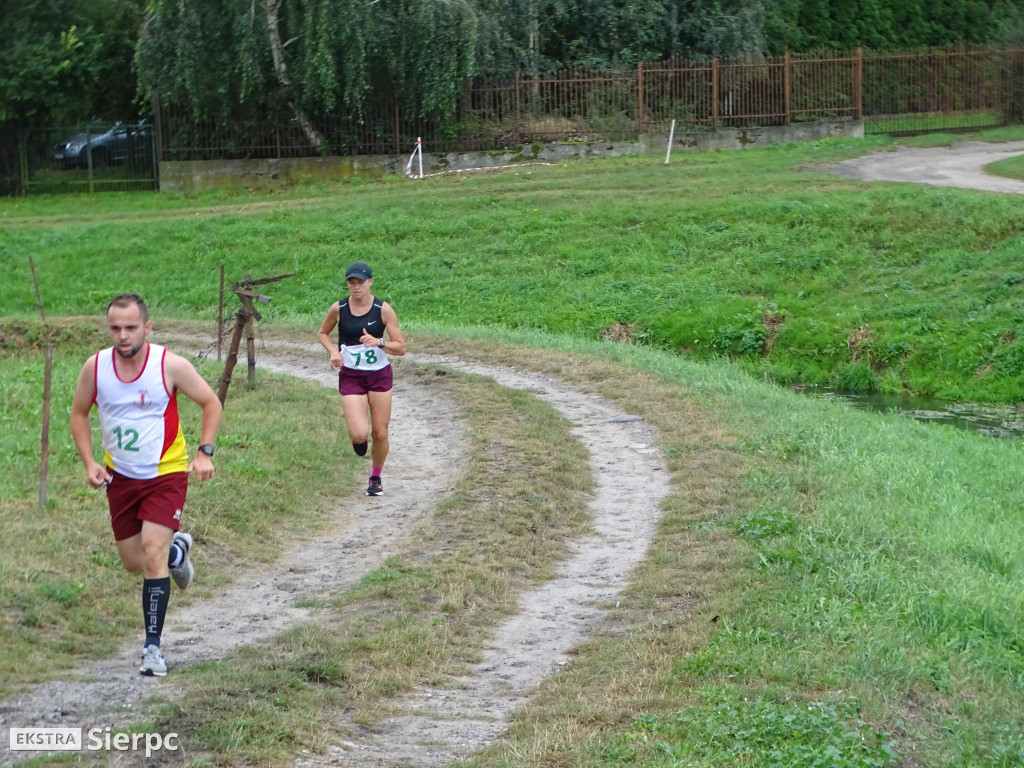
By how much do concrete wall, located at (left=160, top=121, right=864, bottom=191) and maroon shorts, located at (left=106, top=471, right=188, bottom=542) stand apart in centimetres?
2625

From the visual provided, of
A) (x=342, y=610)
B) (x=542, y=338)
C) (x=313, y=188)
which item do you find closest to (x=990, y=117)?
(x=313, y=188)

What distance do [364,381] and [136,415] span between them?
383cm

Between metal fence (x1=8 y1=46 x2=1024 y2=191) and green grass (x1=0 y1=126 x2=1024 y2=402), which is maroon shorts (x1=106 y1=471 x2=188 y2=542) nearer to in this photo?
green grass (x1=0 y1=126 x2=1024 y2=402)

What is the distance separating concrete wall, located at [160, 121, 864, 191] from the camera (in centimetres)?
3192

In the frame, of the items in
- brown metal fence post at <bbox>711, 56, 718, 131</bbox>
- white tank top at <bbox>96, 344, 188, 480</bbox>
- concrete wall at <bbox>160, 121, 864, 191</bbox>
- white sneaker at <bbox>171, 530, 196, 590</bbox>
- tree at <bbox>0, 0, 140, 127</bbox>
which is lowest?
white sneaker at <bbox>171, 530, 196, 590</bbox>

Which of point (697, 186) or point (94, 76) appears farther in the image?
point (94, 76)

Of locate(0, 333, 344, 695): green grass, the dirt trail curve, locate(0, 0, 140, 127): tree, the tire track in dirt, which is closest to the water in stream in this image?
the dirt trail curve

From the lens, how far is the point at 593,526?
922 cm

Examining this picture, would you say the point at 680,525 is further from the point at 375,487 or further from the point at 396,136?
the point at 396,136

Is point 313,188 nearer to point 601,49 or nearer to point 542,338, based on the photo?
point 601,49

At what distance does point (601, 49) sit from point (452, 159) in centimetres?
723

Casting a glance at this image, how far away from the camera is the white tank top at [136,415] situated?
6.10 m

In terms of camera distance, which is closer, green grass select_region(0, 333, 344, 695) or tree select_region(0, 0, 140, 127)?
green grass select_region(0, 333, 344, 695)

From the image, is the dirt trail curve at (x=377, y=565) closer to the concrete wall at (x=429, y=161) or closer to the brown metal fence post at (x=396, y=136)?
the concrete wall at (x=429, y=161)
